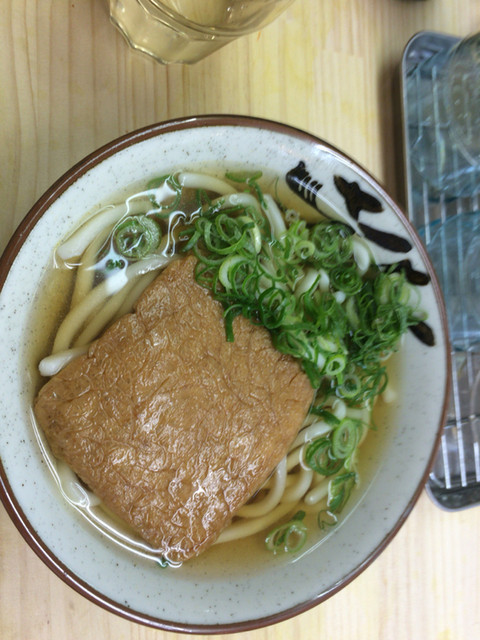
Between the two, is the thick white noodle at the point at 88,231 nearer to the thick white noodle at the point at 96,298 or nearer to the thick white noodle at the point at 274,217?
the thick white noodle at the point at 96,298

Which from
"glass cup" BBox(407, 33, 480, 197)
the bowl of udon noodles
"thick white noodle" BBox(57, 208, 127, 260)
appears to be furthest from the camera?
"glass cup" BBox(407, 33, 480, 197)

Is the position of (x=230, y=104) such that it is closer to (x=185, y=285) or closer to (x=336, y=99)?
(x=336, y=99)

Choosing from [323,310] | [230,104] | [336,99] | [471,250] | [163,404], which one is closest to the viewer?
[163,404]

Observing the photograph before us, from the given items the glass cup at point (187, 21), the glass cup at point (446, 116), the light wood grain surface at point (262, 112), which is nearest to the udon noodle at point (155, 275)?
the light wood grain surface at point (262, 112)

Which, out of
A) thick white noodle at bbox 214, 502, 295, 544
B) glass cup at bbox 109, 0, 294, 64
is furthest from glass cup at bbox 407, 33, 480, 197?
thick white noodle at bbox 214, 502, 295, 544

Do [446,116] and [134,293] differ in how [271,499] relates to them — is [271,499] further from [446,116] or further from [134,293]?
[446,116]

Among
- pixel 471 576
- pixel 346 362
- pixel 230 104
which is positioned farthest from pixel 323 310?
pixel 471 576

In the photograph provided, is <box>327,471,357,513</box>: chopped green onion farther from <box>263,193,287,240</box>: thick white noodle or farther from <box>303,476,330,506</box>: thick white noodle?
<box>263,193,287,240</box>: thick white noodle

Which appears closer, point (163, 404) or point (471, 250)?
point (163, 404)
